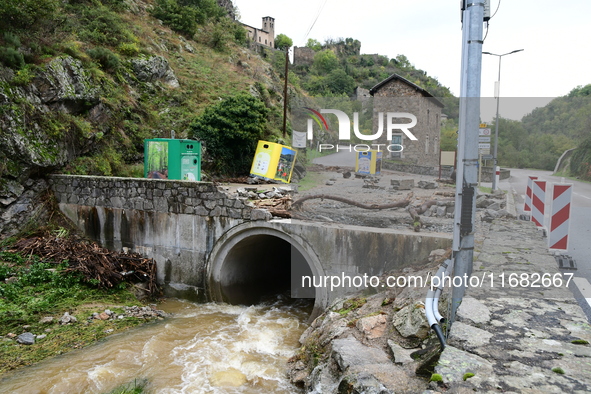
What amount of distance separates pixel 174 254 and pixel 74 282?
2.48 m

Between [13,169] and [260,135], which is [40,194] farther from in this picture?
[260,135]

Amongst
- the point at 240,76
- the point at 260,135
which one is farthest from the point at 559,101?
the point at 240,76

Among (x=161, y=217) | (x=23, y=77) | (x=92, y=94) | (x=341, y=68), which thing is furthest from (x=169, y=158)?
(x=341, y=68)

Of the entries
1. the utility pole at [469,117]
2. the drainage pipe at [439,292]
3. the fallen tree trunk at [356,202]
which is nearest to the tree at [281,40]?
the fallen tree trunk at [356,202]

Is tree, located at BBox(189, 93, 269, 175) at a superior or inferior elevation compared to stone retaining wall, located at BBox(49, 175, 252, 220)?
superior

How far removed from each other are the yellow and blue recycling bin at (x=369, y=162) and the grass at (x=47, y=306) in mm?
5985

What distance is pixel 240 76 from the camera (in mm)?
23703

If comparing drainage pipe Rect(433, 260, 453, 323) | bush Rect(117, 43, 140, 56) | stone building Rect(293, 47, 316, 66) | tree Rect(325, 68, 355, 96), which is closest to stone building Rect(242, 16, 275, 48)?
stone building Rect(293, 47, 316, 66)

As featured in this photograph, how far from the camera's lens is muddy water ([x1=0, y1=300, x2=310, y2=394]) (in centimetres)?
673

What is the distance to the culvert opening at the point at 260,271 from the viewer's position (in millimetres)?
11289

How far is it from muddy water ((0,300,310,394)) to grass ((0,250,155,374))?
14.8 inches

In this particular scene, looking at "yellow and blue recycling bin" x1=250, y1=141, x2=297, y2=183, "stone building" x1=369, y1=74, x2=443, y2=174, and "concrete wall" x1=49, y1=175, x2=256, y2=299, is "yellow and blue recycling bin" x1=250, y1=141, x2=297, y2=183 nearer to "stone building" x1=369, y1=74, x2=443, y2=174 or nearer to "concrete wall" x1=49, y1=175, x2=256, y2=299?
"concrete wall" x1=49, y1=175, x2=256, y2=299

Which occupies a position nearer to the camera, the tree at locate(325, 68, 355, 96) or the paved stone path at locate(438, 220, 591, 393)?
the paved stone path at locate(438, 220, 591, 393)

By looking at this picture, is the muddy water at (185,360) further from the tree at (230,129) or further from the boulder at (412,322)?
the tree at (230,129)
